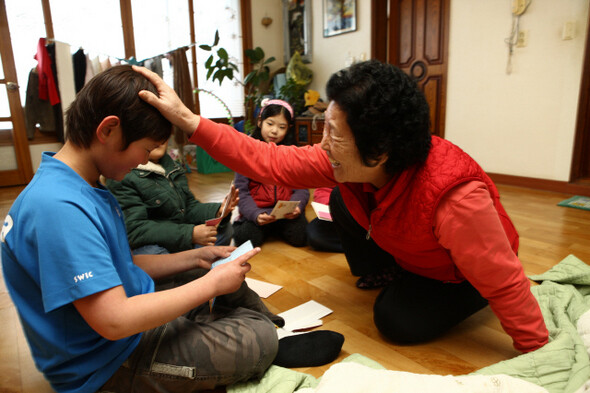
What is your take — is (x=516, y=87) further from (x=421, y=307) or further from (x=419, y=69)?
(x=421, y=307)

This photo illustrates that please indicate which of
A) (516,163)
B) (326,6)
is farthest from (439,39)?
(326,6)

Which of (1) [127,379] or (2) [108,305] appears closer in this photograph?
(2) [108,305]

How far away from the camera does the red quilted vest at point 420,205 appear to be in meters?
1.05

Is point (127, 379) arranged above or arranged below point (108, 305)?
below

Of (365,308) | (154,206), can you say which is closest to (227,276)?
(365,308)

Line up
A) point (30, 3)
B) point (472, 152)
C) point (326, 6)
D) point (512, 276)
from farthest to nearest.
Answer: point (326, 6), point (30, 3), point (472, 152), point (512, 276)

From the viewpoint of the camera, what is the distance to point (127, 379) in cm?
90

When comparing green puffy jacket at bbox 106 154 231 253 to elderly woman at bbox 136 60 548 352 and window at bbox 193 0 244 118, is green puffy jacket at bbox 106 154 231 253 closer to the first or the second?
elderly woman at bbox 136 60 548 352

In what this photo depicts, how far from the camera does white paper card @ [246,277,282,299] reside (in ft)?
5.27

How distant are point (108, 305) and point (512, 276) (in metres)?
0.94

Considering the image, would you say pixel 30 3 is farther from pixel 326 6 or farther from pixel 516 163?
pixel 516 163

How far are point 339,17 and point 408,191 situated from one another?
4333 millimetres

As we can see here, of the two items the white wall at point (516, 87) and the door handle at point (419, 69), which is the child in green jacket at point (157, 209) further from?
the door handle at point (419, 69)

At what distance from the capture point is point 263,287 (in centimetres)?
166
